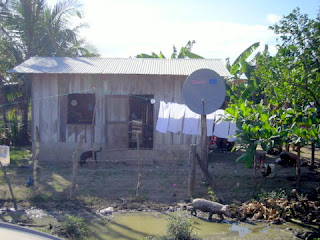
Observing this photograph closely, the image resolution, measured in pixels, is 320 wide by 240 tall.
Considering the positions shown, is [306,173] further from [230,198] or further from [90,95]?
[90,95]

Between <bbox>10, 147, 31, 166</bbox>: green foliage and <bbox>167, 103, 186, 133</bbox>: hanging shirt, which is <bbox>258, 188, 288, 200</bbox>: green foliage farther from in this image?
<bbox>10, 147, 31, 166</bbox>: green foliage

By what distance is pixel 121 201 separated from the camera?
8.37 meters

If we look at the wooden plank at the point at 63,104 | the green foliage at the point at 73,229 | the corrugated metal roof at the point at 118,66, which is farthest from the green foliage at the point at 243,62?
the green foliage at the point at 73,229

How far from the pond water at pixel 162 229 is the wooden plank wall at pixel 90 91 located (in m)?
5.35

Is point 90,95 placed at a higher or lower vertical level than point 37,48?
lower

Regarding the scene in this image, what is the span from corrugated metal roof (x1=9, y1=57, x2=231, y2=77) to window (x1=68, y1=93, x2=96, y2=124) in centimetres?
101

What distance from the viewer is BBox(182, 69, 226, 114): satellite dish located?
8.77 metres

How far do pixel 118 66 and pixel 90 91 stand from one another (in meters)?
1.32

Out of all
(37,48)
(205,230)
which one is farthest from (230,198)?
(37,48)

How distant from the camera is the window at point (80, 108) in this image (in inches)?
506

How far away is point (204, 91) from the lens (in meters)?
8.80

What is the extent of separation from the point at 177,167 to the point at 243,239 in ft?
17.7

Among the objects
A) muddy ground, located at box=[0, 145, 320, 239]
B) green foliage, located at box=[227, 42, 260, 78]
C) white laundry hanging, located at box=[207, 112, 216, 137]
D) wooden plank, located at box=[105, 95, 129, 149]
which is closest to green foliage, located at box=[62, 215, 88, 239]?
muddy ground, located at box=[0, 145, 320, 239]

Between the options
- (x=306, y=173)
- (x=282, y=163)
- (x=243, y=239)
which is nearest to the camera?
(x=243, y=239)
